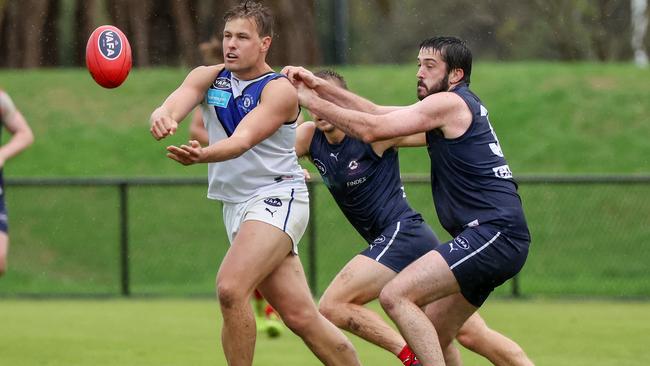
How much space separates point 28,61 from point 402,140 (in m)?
19.0

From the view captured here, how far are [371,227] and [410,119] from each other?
4.68ft

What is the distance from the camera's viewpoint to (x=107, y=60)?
24.2ft

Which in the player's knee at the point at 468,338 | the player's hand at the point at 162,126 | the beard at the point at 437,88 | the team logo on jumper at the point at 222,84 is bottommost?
the player's knee at the point at 468,338

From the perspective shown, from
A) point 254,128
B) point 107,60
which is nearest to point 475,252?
point 254,128

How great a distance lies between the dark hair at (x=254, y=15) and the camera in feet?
23.4

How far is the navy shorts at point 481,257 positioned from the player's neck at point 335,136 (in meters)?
1.47

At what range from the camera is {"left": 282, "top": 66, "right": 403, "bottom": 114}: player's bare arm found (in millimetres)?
7184

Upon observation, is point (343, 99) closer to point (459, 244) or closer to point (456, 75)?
point (456, 75)

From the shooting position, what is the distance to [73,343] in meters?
10.5

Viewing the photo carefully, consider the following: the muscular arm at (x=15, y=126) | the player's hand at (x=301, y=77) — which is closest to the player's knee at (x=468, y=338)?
the player's hand at (x=301, y=77)

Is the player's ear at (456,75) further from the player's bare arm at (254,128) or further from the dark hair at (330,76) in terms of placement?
the dark hair at (330,76)

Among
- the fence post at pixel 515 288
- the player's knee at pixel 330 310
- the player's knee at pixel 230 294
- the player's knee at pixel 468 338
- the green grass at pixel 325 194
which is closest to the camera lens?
the player's knee at pixel 230 294

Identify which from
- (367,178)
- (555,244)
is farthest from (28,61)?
(367,178)

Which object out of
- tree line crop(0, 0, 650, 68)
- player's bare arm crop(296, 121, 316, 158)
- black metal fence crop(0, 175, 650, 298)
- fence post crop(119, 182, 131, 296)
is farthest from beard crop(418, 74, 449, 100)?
tree line crop(0, 0, 650, 68)
